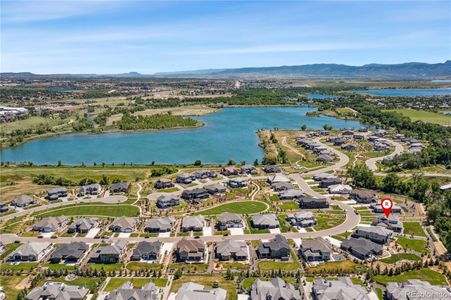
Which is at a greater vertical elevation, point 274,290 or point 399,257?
point 274,290

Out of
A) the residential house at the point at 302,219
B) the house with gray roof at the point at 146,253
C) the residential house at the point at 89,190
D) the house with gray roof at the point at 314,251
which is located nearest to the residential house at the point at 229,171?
the residential house at the point at 302,219

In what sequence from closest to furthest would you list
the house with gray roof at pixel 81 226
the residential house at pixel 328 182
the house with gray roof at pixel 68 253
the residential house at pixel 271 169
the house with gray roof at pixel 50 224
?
the house with gray roof at pixel 68 253 → the house with gray roof at pixel 81 226 → the house with gray roof at pixel 50 224 → the residential house at pixel 328 182 → the residential house at pixel 271 169

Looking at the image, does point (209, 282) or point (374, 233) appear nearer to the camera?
point (209, 282)

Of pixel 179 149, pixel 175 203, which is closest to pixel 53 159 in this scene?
pixel 179 149

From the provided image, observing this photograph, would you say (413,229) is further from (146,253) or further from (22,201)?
(22,201)

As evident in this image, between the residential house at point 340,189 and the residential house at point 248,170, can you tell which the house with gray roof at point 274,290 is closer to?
the residential house at point 340,189

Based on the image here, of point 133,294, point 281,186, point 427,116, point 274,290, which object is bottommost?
point 274,290

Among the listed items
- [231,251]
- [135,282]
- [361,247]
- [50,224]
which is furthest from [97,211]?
[361,247]

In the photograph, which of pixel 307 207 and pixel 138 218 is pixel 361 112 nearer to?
pixel 307 207
